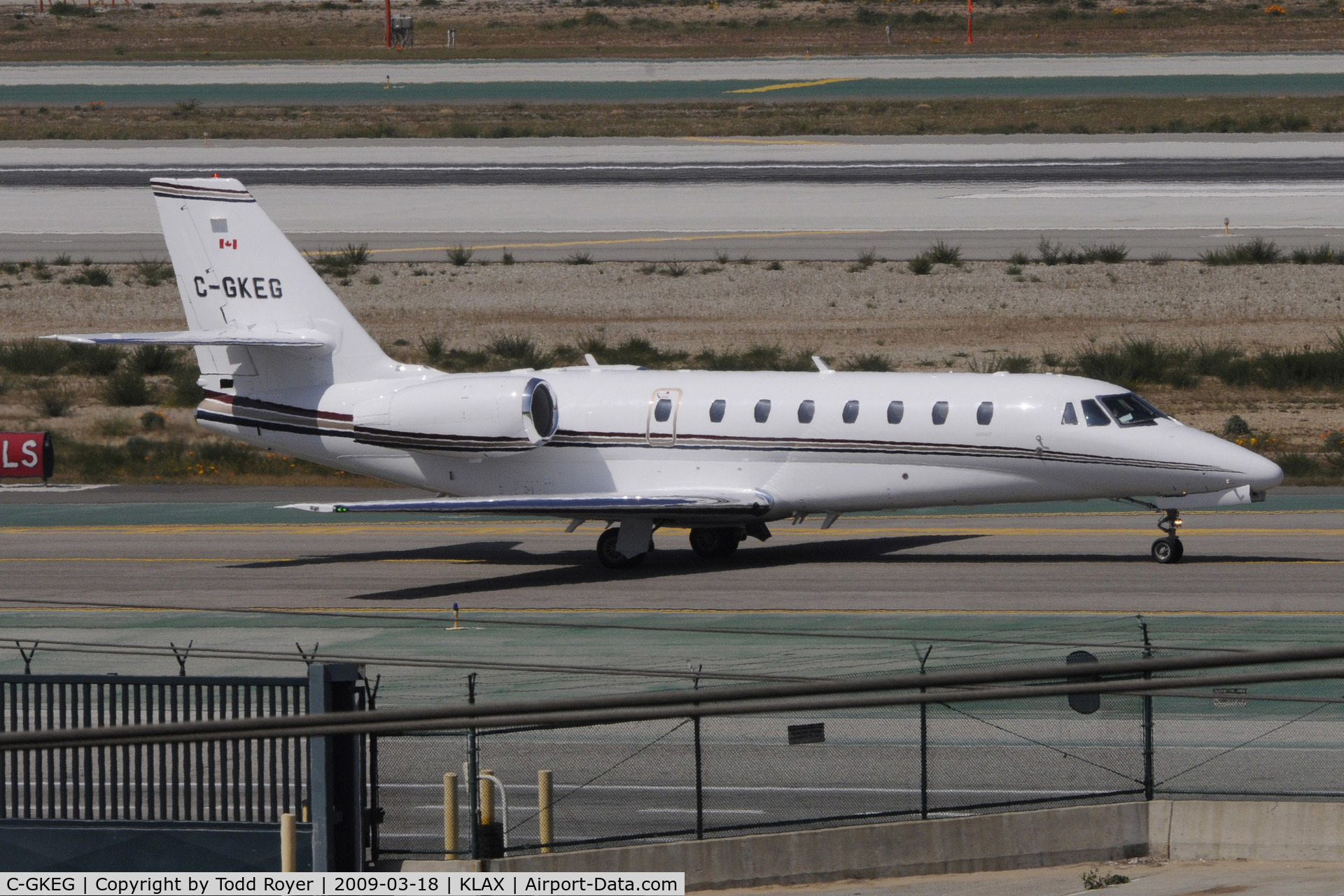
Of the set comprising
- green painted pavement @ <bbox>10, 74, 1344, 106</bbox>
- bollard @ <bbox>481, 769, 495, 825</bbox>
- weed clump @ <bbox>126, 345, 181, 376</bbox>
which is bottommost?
bollard @ <bbox>481, 769, 495, 825</bbox>

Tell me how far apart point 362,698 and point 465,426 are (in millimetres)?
15024

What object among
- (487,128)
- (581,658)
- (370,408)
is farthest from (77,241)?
(581,658)

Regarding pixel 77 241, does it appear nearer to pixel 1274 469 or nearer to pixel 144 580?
pixel 144 580

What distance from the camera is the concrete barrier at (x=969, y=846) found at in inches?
603

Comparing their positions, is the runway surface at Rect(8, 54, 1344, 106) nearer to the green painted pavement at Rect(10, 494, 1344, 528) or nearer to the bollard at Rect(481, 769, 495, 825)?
the green painted pavement at Rect(10, 494, 1344, 528)

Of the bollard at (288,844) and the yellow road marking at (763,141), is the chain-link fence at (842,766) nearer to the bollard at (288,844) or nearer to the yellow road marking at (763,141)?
the bollard at (288,844)

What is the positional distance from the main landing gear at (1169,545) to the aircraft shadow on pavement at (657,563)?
4.04 meters

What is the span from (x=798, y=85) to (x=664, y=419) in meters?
72.2

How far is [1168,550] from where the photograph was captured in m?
27.8

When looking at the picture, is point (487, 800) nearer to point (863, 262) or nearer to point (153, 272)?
point (863, 262)

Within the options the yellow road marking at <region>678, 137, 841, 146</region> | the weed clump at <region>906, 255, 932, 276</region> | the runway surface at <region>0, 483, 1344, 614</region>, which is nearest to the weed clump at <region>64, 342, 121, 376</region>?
the runway surface at <region>0, 483, 1344, 614</region>

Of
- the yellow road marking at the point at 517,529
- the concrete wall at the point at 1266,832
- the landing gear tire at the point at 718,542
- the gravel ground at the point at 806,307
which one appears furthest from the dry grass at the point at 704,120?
the concrete wall at the point at 1266,832

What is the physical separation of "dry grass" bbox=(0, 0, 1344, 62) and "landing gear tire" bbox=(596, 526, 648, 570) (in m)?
86.5

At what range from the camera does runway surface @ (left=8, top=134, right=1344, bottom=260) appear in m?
60.9
